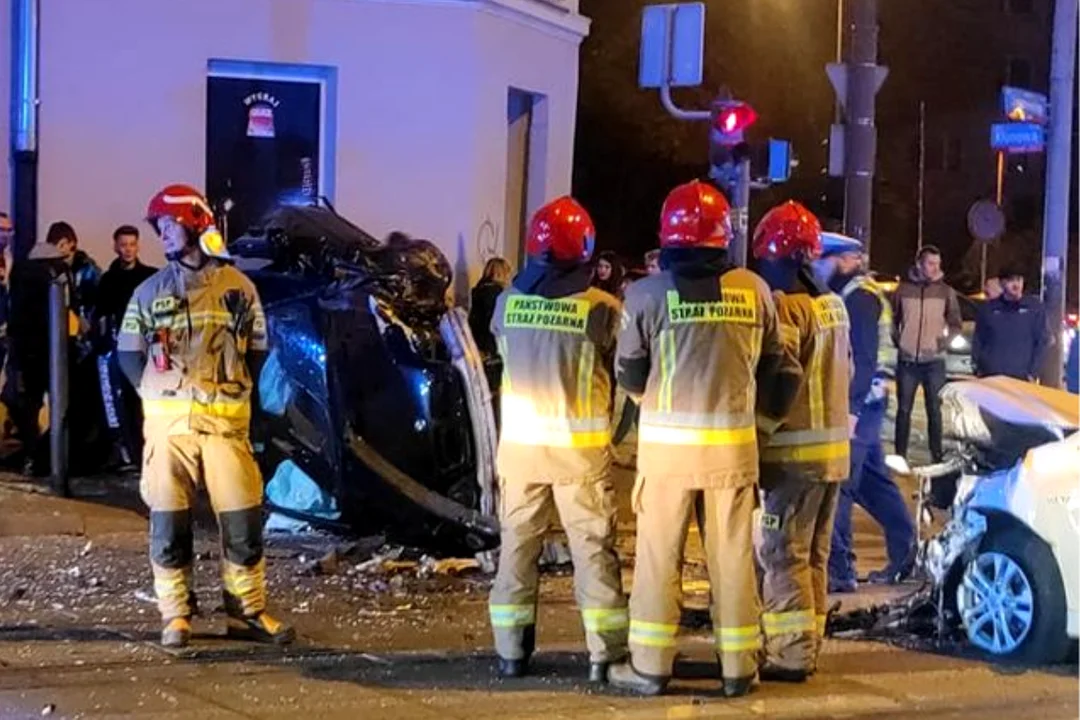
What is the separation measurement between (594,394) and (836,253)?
8.48 ft

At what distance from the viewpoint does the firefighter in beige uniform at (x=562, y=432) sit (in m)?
6.86

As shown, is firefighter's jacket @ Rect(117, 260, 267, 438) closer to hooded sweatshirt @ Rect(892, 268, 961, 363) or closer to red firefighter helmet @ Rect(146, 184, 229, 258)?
red firefighter helmet @ Rect(146, 184, 229, 258)

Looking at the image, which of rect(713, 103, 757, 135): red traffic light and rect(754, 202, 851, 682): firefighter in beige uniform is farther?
rect(713, 103, 757, 135): red traffic light

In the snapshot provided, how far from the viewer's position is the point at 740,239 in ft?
43.2

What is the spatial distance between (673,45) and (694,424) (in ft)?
25.3

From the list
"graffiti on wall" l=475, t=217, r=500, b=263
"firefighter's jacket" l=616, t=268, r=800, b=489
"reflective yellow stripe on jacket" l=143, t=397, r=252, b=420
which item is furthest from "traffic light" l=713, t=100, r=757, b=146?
"reflective yellow stripe on jacket" l=143, t=397, r=252, b=420

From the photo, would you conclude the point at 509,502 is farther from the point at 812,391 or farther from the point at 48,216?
the point at 48,216

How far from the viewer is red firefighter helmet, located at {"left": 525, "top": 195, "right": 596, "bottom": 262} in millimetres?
6883

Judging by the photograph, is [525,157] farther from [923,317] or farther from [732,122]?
[923,317]

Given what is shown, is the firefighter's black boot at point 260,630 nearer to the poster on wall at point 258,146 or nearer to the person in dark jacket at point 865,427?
the person in dark jacket at point 865,427

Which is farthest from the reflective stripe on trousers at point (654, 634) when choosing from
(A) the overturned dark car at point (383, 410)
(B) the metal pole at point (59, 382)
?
(B) the metal pole at point (59, 382)

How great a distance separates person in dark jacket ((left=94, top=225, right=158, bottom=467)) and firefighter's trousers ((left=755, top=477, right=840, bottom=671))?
4618mm

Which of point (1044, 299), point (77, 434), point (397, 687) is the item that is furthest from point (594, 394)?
point (1044, 299)

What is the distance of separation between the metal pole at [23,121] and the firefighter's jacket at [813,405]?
23.2ft
